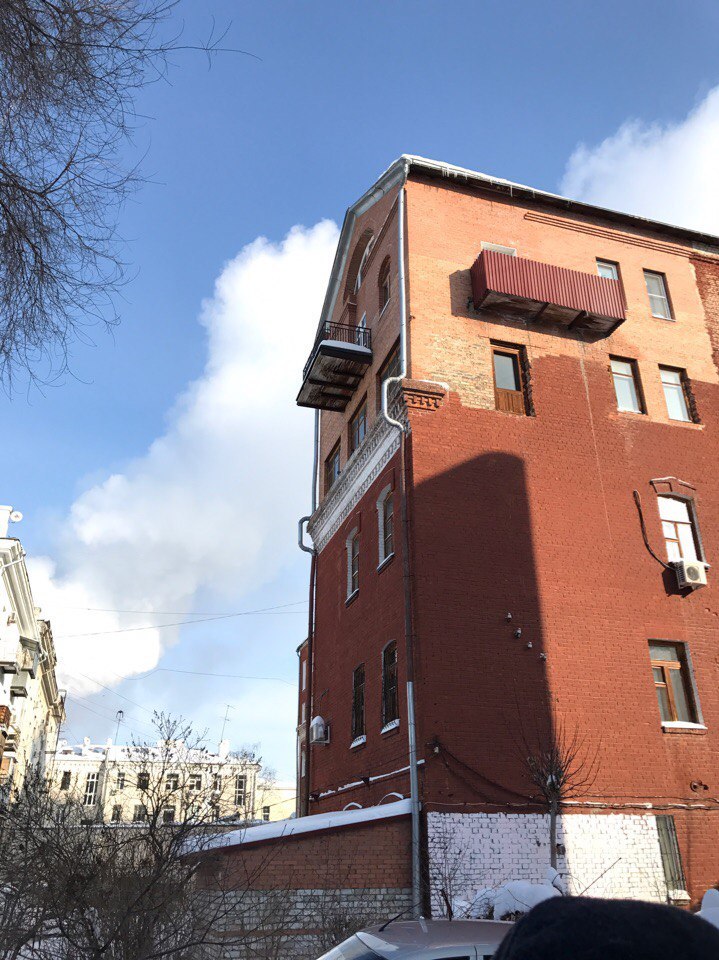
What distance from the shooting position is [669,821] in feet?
48.6

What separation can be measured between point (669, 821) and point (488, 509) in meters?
6.99

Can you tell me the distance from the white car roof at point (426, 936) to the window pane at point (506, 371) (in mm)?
14371

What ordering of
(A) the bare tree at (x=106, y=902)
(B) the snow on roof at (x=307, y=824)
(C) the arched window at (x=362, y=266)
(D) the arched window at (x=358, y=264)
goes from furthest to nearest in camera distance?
(D) the arched window at (x=358, y=264), (C) the arched window at (x=362, y=266), (B) the snow on roof at (x=307, y=824), (A) the bare tree at (x=106, y=902)

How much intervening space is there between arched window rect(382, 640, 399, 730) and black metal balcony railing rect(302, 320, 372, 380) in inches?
335

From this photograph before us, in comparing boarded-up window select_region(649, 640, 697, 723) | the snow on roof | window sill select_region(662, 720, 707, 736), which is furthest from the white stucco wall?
boarded-up window select_region(649, 640, 697, 723)

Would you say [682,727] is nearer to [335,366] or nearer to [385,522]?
[385,522]

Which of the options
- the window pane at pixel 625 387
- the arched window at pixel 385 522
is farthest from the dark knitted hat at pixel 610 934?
the window pane at pixel 625 387

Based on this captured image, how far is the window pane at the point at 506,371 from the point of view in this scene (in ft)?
61.3

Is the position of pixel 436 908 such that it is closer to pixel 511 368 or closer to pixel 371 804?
pixel 371 804

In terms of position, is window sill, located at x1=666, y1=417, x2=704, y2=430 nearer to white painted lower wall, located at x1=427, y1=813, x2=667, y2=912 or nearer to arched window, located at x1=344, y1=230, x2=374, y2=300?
white painted lower wall, located at x1=427, y1=813, x2=667, y2=912

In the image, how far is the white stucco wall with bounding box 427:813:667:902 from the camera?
43.2 ft

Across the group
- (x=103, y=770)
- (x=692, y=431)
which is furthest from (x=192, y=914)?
(x=103, y=770)

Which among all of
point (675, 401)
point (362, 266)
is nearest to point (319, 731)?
point (675, 401)

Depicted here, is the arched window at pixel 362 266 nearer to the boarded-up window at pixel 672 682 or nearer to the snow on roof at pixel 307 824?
the boarded-up window at pixel 672 682
